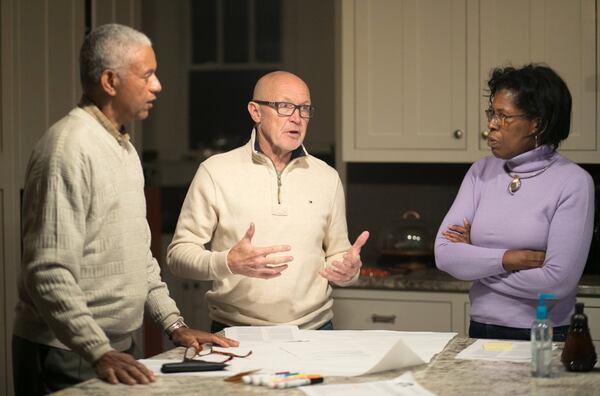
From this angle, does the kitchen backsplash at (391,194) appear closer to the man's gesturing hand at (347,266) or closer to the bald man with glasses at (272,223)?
the bald man with glasses at (272,223)

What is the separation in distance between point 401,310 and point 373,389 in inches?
76.0

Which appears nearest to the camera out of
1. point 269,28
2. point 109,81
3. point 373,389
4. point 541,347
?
point 373,389

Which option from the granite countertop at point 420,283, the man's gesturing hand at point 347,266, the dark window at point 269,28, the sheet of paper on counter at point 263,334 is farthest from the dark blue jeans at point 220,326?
the dark window at point 269,28

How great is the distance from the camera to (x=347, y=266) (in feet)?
9.50

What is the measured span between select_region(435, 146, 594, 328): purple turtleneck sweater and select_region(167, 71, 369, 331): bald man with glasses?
399 millimetres

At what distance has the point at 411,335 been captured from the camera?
2590 mm

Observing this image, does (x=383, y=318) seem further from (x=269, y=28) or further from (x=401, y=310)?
(x=269, y=28)

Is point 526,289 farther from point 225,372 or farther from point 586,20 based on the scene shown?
point 586,20

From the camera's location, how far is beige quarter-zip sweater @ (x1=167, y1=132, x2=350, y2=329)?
295 cm

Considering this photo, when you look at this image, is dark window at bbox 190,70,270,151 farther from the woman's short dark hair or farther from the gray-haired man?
the gray-haired man

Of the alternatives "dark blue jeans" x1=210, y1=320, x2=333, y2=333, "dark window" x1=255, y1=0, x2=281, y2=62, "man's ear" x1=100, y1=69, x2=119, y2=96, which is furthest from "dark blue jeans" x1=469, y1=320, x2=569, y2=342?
"dark window" x1=255, y1=0, x2=281, y2=62

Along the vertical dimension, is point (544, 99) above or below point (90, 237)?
above

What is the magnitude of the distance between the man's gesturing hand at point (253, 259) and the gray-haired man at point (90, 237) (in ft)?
0.97

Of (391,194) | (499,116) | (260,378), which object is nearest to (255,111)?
(499,116)
